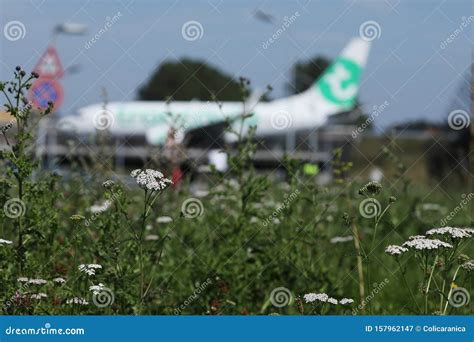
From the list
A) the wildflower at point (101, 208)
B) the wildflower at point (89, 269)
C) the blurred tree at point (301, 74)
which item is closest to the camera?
the wildflower at point (89, 269)

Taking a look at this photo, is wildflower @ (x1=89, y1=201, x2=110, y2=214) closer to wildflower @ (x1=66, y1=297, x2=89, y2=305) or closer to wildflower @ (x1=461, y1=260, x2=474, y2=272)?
wildflower @ (x1=66, y1=297, x2=89, y2=305)

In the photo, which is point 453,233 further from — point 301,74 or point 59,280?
point 301,74

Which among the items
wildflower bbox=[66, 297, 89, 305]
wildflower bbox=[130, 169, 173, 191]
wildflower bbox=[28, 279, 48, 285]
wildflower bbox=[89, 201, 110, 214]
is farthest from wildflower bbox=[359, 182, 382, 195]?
wildflower bbox=[28, 279, 48, 285]

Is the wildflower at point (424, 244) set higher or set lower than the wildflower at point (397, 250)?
higher

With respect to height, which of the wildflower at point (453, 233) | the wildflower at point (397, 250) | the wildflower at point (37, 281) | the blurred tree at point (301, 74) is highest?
the blurred tree at point (301, 74)

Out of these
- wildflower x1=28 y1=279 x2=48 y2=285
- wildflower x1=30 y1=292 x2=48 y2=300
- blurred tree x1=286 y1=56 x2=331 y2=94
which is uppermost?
blurred tree x1=286 y1=56 x2=331 y2=94

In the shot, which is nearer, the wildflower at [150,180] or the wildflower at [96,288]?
the wildflower at [150,180]

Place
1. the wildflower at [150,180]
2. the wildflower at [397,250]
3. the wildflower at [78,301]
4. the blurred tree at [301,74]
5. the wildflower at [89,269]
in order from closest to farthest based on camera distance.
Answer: the wildflower at [150,180]
the wildflower at [397,250]
the wildflower at [89,269]
the wildflower at [78,301]
the blurred tree at [301,74]

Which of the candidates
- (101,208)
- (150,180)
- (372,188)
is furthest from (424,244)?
(101,208)

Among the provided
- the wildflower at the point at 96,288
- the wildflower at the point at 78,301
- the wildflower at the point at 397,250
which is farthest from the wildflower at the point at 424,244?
the wildflower at the point at 78,301

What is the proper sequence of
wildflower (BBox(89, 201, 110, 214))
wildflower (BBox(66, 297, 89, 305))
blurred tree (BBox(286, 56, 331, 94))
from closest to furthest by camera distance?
wildflower (BBox(66, 297, 89, 305))
wildflower (BBox(89, 201, 110, 214))
blurred tree (BBox(286, 56, 331, 94))

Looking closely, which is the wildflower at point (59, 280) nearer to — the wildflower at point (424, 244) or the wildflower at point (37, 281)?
the wildflower at point (37, 281)

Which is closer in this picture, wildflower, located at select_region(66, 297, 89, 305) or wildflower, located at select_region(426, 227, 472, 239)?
wildflower, located at select_region(426, 227, 472, 239)

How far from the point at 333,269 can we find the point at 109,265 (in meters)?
1.93
